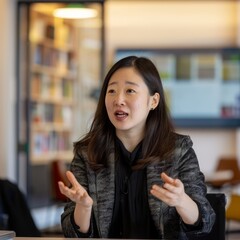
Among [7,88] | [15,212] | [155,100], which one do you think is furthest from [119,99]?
[7,88]

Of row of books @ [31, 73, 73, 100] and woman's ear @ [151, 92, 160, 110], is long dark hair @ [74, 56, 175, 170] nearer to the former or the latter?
woman's ear @ [151, 92, 160, 110]

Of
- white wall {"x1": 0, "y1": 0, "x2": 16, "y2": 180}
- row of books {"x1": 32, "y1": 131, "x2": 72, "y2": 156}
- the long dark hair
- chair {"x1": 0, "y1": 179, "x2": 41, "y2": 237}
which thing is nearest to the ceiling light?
white wall {"x1": 0, "y1": 0, "x2": 16, "y2": 180}

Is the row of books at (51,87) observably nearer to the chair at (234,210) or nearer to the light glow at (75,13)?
the light glow at (75,13)

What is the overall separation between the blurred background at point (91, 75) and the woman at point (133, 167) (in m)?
3.66

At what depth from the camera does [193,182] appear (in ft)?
7.59

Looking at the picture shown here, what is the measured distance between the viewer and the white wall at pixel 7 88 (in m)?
6.09

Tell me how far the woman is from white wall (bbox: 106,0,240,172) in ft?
24.8

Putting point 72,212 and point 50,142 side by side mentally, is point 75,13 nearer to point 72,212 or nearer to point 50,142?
point 50,142

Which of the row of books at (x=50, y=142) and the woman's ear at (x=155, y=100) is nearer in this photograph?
the woman's ear at (x=155, y=100)

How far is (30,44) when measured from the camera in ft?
22.1

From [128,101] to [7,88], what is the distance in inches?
156

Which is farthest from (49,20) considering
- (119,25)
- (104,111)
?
(104,111)

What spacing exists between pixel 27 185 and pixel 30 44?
55.0 inches

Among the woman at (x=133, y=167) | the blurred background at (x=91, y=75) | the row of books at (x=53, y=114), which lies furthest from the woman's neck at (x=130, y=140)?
the row of books at (x=53, y=114)
